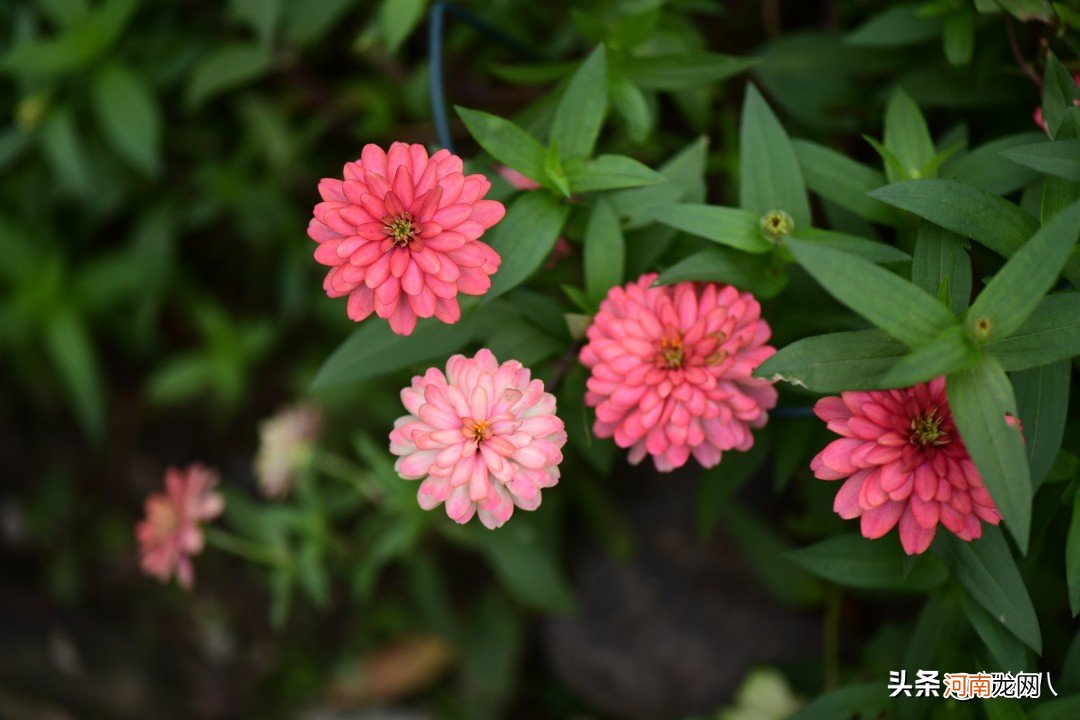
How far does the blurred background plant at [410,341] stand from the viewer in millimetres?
873

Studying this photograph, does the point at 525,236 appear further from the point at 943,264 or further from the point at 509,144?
the point at 943,264

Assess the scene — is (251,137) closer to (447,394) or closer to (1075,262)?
(447,394)

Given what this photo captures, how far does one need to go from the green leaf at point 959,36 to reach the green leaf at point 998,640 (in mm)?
556

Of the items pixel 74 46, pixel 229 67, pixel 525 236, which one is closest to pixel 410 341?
pixel 525 236

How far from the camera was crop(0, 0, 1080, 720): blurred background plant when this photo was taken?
2.86 feet

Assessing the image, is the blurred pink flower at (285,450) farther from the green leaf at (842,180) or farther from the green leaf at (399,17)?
the green leaf at (842,180)

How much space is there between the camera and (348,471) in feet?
4.88

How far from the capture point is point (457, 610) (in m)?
1.69

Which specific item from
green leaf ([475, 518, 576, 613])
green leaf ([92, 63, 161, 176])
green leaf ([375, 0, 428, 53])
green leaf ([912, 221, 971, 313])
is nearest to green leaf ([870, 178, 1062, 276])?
green leaf ([912, 221, 971, 313])

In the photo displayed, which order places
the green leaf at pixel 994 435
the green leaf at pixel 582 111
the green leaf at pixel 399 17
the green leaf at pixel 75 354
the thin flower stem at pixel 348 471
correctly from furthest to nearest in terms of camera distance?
the green leaf at pixel 75 354 → the thin flower stem at pixel 348 471 → the green leaf at pixel 399 17 → the green leaf at pixel 582 111 → the green leaf at pixel 994 435

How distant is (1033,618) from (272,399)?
157 centimetres

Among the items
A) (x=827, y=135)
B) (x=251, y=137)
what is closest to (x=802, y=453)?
(x=827, y=135)

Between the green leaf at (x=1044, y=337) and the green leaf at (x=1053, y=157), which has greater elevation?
the green leaf at (x=1053, y=157)

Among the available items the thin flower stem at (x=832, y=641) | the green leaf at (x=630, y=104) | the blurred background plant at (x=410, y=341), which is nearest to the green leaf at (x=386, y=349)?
the blurred background plant at (x=410, y=341)
